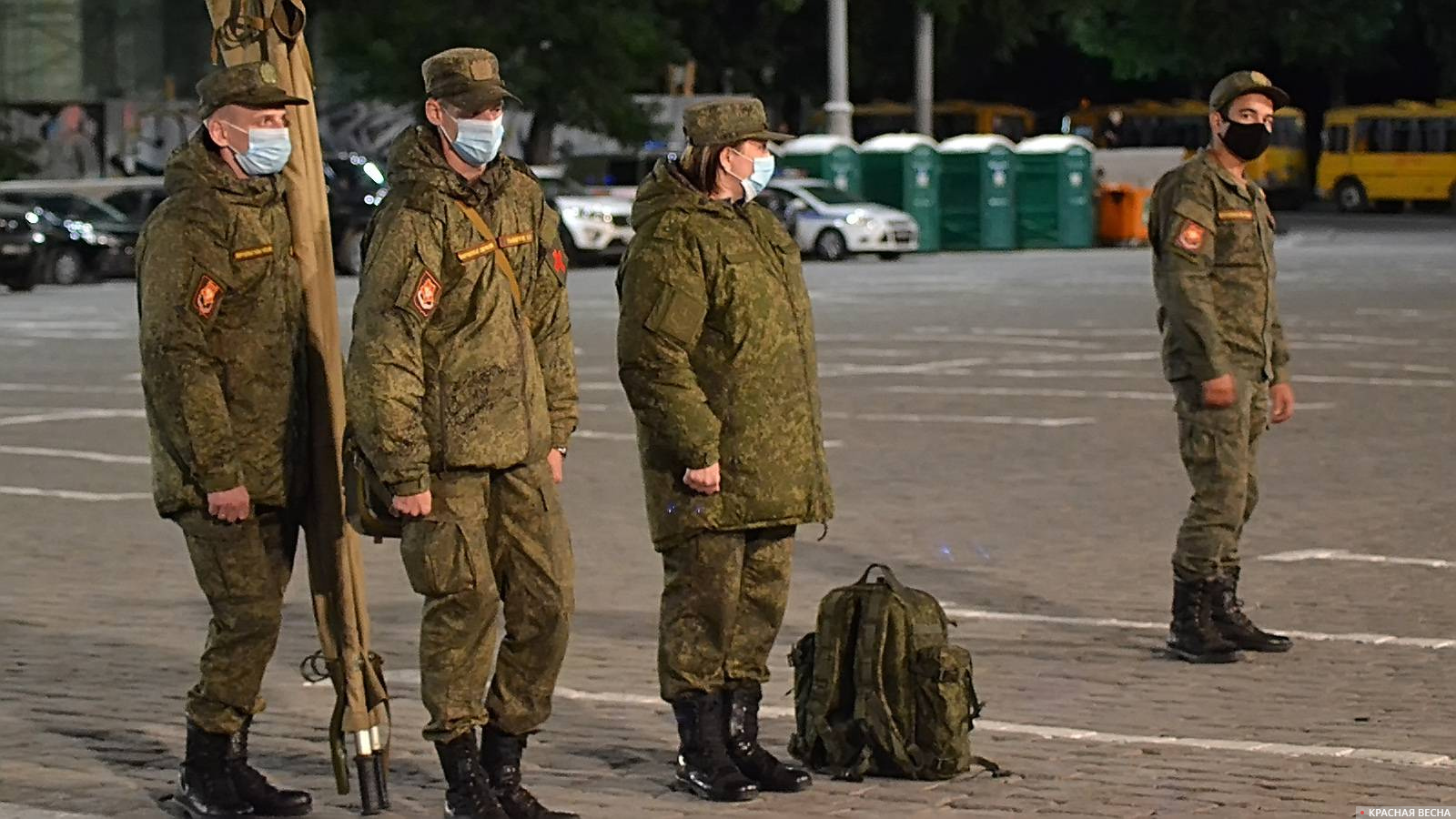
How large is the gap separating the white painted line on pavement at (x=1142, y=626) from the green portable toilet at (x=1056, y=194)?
34.5m

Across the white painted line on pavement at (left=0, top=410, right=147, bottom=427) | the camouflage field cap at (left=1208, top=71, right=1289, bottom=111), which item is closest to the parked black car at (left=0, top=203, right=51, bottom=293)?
the white painted line on pavement at (left=0, top=410, right=147, bottom=427)

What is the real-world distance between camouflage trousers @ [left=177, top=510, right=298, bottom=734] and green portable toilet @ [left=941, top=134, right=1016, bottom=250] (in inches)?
1479

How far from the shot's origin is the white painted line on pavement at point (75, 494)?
45.5 ft

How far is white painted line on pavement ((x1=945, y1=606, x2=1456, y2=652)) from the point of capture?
9.27 meters

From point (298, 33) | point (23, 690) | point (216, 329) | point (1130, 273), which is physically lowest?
point (1130, 273)

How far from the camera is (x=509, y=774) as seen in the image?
680 centimetres

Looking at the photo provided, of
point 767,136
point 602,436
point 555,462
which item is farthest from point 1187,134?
point 555,462

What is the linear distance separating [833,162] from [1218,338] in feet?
117

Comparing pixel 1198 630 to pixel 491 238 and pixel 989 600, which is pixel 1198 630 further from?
pixel 491 238

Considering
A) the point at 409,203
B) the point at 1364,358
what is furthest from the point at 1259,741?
the point at 1364,358

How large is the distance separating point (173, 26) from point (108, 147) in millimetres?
4032

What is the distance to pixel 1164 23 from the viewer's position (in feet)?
201

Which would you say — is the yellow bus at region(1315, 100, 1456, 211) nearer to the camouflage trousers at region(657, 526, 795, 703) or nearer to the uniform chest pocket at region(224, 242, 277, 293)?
the camouflage trousers at region(657, 526, 795, 703)

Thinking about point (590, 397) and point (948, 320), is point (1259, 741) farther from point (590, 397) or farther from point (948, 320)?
point (948, 320)
